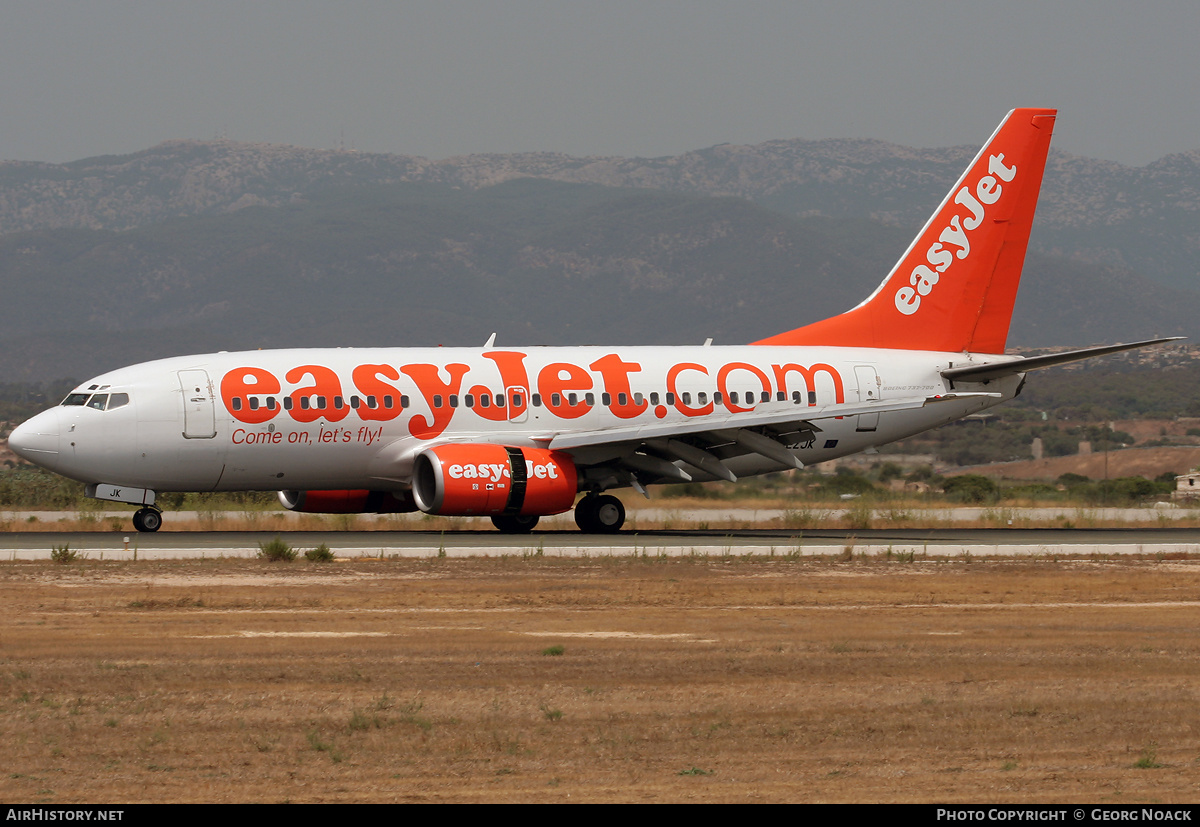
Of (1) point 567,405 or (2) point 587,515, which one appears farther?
(2) point 587,515

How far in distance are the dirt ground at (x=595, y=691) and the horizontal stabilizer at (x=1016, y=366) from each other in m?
11.6

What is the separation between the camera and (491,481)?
3144cm

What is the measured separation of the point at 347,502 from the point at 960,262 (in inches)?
→ 588

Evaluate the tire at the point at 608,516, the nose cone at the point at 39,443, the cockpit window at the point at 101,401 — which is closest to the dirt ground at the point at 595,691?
the nose cone at the point at 39,443

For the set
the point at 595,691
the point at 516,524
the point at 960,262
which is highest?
the point at 960,262

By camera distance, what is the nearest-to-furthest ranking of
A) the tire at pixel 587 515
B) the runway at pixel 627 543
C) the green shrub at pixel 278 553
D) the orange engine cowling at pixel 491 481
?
the green shrub at pixel 278 553 < the runway at pixel 627 543 < the orange engine cowling at pixel 491 481 < the tire at pixel 587 515

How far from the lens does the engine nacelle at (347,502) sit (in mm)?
35062

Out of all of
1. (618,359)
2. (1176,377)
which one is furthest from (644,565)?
(1176,377)

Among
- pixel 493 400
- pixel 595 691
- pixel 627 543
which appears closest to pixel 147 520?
pixel 493 400

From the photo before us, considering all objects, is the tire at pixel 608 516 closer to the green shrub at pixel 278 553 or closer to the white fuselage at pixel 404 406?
the white fuselage at pixel 404 406

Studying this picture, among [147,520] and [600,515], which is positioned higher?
[147,520]

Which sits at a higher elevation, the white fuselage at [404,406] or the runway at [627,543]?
the white fuselage at [404,406]

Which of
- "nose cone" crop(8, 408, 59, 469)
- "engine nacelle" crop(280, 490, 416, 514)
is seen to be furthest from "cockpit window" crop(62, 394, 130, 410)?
"engine nacelle" crop(280, 490, 416, 514)

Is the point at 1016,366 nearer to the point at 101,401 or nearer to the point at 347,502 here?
the point at 347,502
